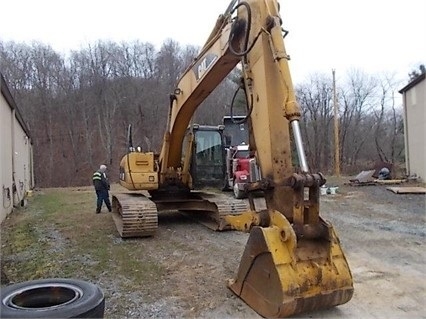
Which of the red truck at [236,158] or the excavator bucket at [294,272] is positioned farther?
the red truck at [236,158]

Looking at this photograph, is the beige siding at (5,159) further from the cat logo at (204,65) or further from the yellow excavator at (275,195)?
the yellow excavator at (275,195)

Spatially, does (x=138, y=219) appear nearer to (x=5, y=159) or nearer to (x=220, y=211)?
(x=220, y=211)

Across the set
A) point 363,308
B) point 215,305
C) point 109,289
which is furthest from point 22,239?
point 363,308

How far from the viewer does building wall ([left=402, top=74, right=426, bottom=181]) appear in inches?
713

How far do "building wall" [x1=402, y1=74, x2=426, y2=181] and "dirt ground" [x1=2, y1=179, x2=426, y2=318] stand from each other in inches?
341

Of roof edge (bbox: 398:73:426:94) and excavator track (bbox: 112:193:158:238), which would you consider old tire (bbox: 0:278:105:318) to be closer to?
excavator track (bbox: 112:193:158:238)

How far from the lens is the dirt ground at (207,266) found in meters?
4.46

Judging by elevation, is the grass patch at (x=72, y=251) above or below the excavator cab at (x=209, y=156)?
below

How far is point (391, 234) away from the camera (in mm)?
8078

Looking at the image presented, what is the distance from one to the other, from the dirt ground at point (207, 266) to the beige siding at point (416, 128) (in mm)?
8660

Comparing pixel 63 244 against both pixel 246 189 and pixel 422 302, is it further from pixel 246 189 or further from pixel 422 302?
pixel 422 302

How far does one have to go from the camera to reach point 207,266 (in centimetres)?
602

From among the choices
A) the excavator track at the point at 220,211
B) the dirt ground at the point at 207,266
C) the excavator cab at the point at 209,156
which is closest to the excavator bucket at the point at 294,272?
the dirt ground at the point at 207,266

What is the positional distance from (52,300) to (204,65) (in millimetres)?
4107
